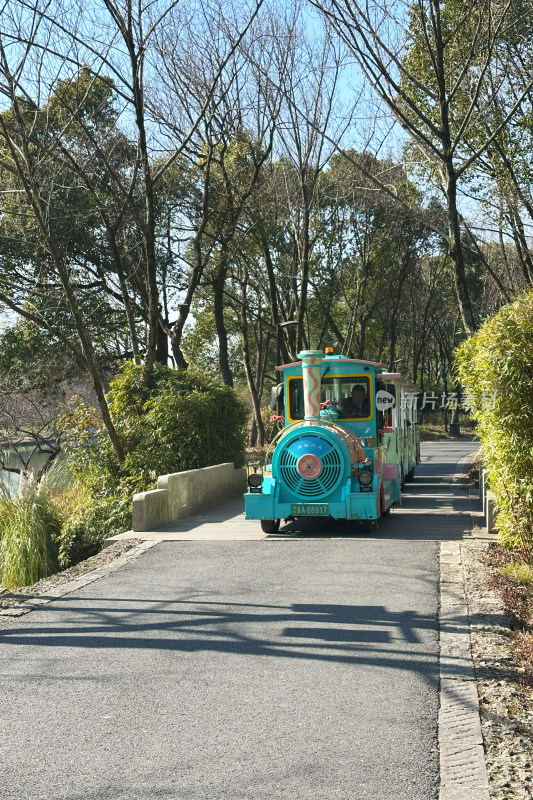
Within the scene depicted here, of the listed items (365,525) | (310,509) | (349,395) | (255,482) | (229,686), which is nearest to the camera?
(229,686)

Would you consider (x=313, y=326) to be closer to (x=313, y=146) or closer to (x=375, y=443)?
(x=313, y=146)

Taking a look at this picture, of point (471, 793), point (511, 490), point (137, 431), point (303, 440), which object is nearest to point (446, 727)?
point (471, 793)

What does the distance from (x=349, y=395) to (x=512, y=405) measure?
5.05m

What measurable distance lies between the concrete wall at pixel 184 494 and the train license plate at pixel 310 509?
232 cm

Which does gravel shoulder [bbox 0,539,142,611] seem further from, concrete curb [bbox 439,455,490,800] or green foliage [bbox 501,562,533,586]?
green foliage [bbox 501,562,533,586]

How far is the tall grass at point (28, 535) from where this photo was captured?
50.3ft

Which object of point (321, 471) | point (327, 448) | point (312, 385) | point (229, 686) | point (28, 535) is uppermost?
point (312, 385)

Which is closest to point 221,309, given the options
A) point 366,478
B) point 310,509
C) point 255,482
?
point 255,482

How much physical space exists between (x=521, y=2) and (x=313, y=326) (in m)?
32.2

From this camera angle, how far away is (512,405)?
31.7ft

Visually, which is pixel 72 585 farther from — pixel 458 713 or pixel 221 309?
pixel 221 309

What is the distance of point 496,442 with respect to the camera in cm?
1011

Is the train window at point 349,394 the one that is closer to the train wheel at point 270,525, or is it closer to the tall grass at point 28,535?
the train wheel at point 270,525

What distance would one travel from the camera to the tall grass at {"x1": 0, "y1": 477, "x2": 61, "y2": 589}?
603 inches
